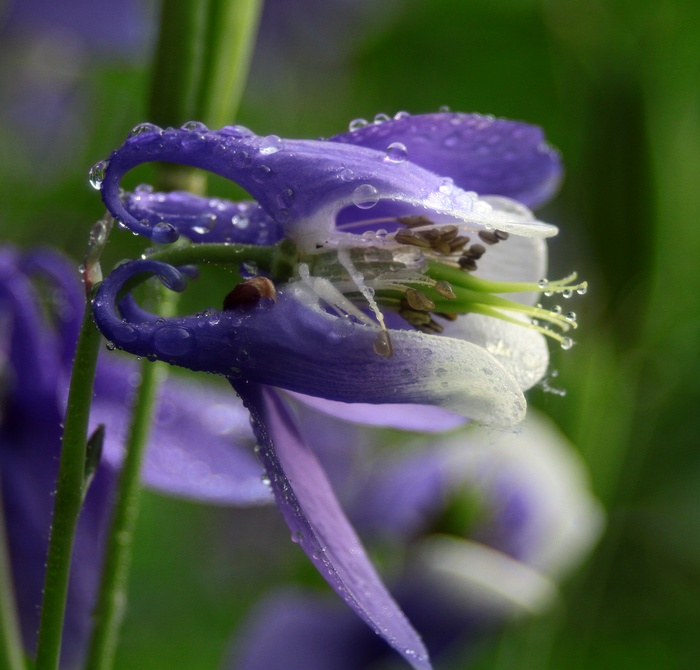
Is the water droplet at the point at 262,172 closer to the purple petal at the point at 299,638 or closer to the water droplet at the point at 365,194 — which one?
the water droplet at the point at 365,194

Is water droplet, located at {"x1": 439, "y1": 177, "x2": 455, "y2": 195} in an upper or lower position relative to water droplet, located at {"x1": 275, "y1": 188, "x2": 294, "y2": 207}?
upper

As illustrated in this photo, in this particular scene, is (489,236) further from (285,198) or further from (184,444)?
(184,444)

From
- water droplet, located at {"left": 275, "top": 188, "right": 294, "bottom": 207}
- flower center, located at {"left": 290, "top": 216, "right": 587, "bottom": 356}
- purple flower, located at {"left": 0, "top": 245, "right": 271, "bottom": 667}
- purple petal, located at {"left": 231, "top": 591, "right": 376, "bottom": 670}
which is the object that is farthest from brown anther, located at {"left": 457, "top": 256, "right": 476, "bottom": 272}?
purple petal, located at {"left": 231, "top": 591, "right": 376, "bottom": 670}

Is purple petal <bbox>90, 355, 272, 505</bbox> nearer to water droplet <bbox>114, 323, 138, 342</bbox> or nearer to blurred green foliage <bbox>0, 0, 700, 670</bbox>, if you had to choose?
water droplet <bbox>114, 323, 138, 342</bbox>

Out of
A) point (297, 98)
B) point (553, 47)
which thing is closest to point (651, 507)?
point (553, 47)

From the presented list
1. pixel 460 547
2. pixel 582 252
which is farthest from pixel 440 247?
pixel 582 252

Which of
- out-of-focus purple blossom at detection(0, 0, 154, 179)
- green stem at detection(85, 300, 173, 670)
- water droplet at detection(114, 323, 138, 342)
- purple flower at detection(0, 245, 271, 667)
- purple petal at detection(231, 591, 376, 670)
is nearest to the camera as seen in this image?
water droplet at detection(114, 323, 138, 342)

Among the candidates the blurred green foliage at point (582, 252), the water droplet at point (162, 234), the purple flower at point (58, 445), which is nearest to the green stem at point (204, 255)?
the water droplet at point (162, 234)
